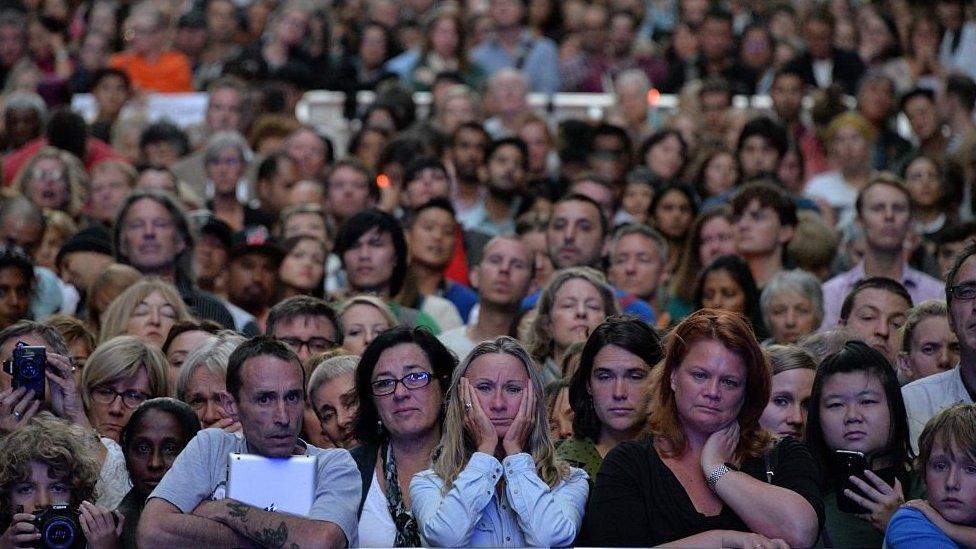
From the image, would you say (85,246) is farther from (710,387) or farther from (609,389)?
(710,387)

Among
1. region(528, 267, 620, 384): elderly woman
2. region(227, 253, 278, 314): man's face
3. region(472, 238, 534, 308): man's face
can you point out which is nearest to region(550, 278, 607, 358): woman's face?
region(528, 267, 620, 384): elderly woman

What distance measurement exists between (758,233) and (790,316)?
5.07ft

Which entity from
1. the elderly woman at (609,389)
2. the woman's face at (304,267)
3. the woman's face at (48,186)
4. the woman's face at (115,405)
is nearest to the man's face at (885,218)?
the woman's face at (304,267)

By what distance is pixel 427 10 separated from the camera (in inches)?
732

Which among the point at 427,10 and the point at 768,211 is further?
the point at 427,10

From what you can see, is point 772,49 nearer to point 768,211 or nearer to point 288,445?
point 768,211

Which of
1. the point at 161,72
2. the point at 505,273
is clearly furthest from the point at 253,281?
the point at 161,72

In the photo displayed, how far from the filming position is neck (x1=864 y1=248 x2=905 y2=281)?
1057cm

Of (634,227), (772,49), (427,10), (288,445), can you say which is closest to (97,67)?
(427,10)

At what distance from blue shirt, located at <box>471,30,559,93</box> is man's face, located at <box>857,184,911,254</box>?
19.6ft

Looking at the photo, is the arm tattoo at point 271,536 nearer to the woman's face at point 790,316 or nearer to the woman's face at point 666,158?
the woman's face at point 790,316

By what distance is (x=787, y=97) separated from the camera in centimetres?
1530

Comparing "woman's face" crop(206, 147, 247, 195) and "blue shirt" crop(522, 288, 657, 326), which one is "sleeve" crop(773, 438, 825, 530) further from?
"woman's face" crop(206, 147, 247, 195)

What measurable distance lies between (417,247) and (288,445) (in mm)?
4705
